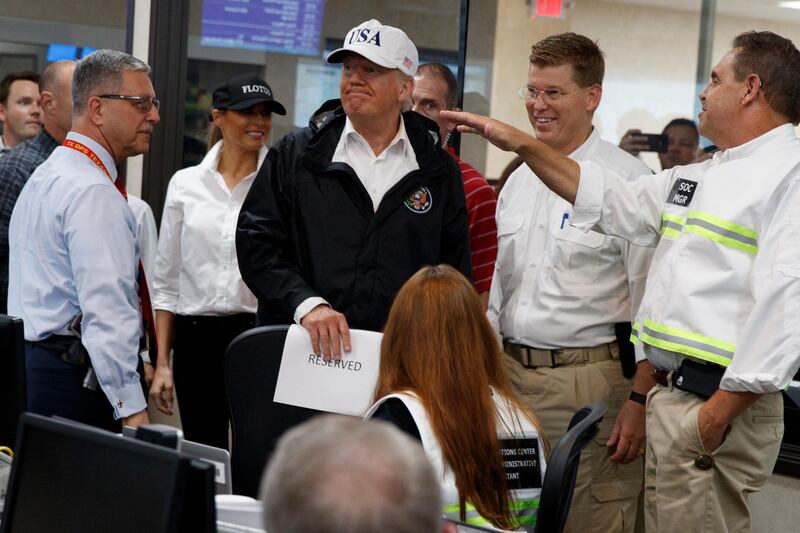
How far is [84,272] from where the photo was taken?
2.65m

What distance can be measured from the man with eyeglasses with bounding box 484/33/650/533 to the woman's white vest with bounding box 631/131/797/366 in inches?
17.3

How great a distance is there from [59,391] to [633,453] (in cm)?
165

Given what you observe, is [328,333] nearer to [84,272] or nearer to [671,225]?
[84,272]

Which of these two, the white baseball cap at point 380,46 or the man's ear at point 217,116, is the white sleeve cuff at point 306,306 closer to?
the white baseball cap at point 380,46

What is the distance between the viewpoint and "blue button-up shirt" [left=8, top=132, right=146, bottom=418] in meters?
2.65

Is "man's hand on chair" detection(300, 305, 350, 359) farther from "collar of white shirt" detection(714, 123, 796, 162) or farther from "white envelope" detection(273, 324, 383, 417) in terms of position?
"collar of white shirt" detection(714, 123, 796, 162)

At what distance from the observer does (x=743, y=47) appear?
255cm

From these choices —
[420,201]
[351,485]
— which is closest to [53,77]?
[420,201]

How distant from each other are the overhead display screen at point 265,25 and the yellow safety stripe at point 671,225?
2606 mm

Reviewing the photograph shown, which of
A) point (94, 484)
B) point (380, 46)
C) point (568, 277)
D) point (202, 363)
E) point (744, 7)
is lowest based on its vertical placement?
point (202, 363)

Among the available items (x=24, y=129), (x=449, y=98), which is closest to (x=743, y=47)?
(x=449, y=98)

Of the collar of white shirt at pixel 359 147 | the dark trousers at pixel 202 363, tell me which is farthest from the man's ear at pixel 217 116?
the collar of white shirt at pixel 359 147

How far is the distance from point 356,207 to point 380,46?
18.6 inches

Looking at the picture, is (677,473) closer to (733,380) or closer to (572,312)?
(733,380)
